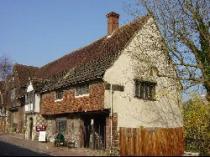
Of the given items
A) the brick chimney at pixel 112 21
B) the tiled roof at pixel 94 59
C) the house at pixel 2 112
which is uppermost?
the brick chimney at pixel 112 21

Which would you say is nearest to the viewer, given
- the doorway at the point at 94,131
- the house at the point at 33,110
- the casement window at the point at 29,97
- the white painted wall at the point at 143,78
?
the white painted wall at the point at 143,78

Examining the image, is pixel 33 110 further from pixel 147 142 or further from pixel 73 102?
pixel 147 142

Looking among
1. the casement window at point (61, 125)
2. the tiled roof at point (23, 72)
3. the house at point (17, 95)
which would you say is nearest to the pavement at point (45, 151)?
the casement window at point (61, 125)

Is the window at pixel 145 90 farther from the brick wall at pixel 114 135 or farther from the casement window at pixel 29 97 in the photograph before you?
the casement window at pixel 29 97

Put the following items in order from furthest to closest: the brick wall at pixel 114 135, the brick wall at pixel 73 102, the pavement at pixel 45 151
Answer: the brick wall at pixel 73 102 → the brick wall at pixel 114 135 → the pavement at pixel 45 151

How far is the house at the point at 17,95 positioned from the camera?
48781mm

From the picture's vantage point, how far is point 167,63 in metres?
30.6

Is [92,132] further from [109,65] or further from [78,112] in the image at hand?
[109,65]

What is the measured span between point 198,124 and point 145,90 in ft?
17.0

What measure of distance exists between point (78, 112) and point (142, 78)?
6048mm

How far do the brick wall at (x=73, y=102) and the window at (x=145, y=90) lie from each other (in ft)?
10.4

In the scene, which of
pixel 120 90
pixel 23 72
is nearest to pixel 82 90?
pixel 120 90

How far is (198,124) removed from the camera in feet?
88.3

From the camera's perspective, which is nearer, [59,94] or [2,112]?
[59,94]
